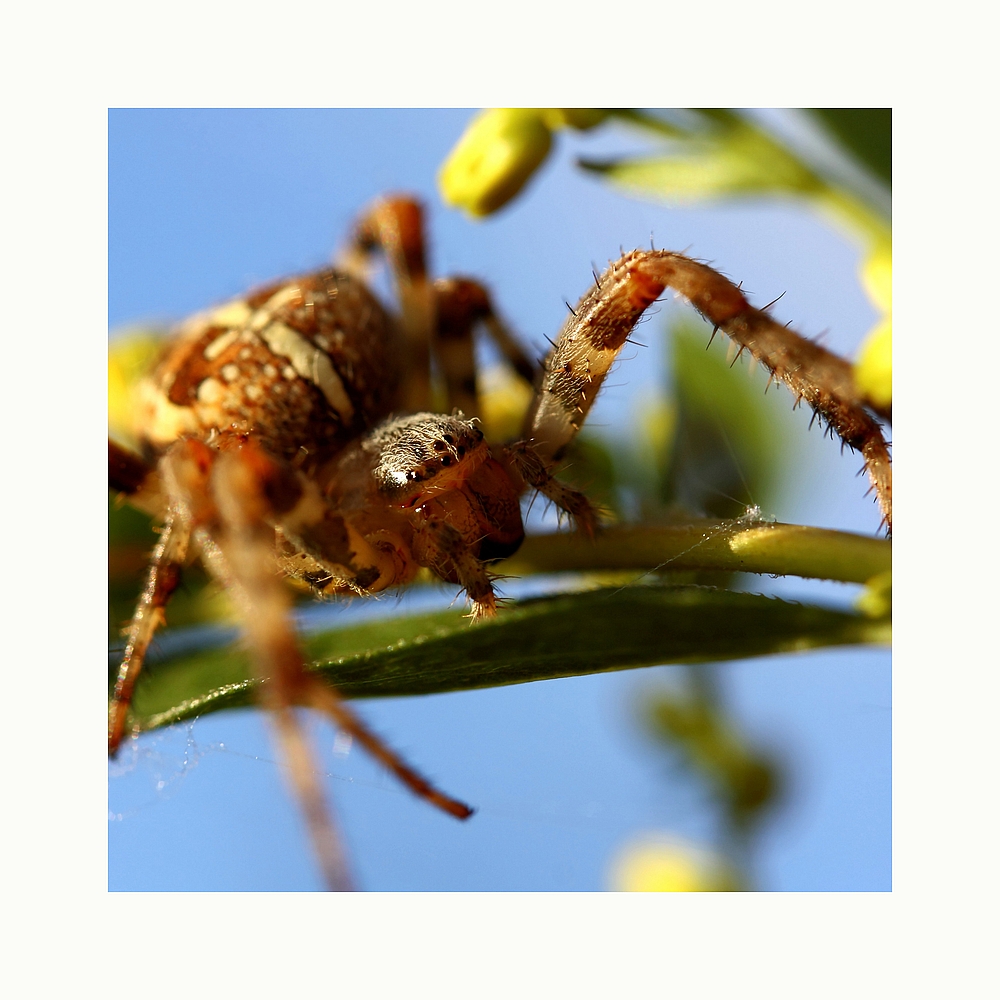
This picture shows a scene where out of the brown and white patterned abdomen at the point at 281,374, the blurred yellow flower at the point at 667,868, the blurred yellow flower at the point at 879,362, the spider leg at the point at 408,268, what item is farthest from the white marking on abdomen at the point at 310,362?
the blurred yellow flower at the point at 667,868

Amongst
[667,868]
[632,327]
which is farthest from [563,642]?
[667,868]

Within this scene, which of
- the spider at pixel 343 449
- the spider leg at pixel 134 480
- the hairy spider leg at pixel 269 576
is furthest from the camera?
the spider leg at pixel 134 480

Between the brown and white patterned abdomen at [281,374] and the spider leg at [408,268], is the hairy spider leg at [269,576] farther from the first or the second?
the spider leg at [408,268]

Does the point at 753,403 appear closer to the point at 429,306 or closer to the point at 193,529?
the point at 429,306

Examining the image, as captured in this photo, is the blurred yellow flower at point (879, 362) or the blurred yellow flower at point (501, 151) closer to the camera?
the blurred yellow flower at point (879, 362)

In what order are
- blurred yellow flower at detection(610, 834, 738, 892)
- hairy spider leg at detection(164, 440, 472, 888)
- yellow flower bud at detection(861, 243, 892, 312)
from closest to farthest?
hairy spider leg at detection(164, 440, 472, 888) < yellow flower bud at detection(861, 243, 892, 312) < blurred yellow flower at detection(610, 834, 738, 892)

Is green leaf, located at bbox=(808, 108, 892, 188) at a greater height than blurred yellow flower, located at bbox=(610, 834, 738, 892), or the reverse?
green leaf, located at bbox=(808, 108, 892, 188)

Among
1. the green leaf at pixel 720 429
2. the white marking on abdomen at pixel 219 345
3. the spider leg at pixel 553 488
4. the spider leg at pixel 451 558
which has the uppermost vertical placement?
the white marking on abdomen at pixel 219 345

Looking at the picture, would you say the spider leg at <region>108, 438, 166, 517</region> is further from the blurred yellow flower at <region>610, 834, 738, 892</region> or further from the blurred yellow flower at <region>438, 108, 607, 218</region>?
the blurred yellow flower at <region>610, 834, 738, 892</region>

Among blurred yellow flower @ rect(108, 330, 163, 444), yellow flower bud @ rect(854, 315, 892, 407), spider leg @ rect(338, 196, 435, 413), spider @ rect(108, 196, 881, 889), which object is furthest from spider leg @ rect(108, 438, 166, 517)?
yellow flower bud @ rect(854, 315, 892, 407)
